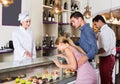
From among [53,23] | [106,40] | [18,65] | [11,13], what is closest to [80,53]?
[18,65]

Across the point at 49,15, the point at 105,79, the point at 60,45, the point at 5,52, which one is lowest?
the point at 105,79

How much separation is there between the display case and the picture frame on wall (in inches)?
79.4

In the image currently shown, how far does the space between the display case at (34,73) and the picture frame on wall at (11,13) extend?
202 centimetres

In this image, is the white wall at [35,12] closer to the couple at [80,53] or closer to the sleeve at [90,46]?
the couple at [80,53]

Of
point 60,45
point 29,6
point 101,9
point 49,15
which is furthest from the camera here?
point 101,9

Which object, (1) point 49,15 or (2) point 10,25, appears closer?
(2) point 10,25

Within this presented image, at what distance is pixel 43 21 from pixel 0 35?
4.33 ft

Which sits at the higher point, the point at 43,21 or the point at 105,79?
the point at 43,21

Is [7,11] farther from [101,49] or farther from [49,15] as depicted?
[101,49]

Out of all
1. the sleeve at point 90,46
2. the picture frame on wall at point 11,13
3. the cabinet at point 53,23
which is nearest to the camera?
the sleeve at point 90,46

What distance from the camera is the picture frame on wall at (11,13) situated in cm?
466

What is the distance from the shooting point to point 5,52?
4.26 meters

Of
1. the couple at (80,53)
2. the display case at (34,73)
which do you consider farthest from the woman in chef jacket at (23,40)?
the couple at (80,53)

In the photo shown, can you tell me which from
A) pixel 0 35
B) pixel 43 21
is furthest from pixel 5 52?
pixel 43 21
